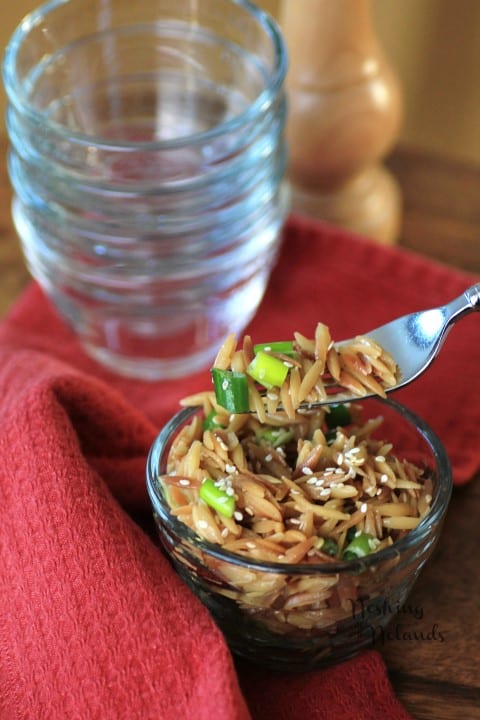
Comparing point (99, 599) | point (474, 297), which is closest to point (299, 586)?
point (99, 599)

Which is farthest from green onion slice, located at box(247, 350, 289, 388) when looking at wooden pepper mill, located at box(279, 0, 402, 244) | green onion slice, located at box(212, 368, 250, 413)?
wooden pepper mill, located at box(279, 0, 402, 244)

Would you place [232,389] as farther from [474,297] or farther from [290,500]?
[474,297]

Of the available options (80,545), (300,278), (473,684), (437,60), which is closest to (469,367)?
(300,278)

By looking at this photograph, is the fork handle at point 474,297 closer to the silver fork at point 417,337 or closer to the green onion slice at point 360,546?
the silver fork at point 417,337

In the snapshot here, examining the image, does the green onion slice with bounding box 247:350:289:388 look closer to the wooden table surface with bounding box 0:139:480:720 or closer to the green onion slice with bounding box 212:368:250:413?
the green onion slice with bounding box 212:368:250:413

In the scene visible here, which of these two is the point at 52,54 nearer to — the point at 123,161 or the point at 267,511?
the point at 123,161

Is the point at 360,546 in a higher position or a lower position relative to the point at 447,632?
higher
